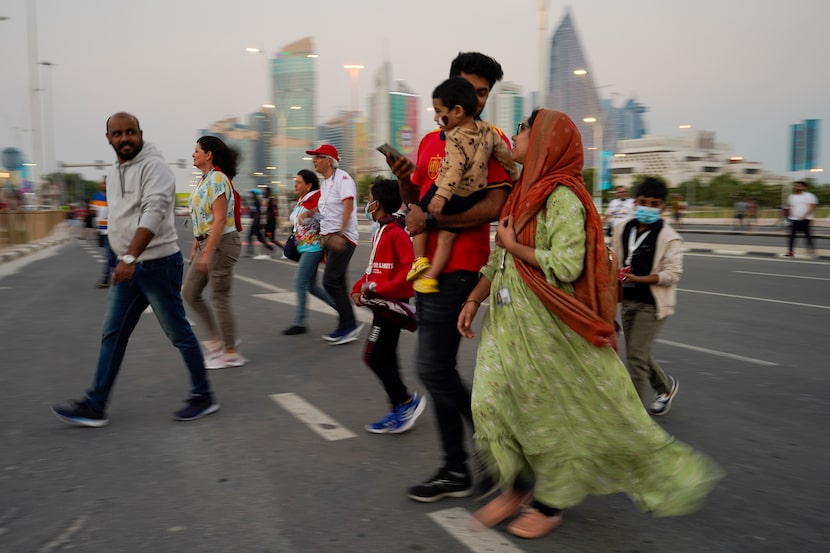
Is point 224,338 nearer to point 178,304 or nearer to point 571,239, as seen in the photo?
point 178,304

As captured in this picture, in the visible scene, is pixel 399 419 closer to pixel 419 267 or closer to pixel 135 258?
pixel 419 267

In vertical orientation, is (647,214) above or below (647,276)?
above

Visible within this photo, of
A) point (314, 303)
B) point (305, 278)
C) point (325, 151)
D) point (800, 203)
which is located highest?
point (325, 151)

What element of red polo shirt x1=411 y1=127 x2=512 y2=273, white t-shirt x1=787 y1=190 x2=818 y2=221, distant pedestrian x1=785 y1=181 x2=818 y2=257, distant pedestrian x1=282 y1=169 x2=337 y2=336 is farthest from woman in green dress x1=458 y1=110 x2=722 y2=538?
A: white t-shirt x1=787 y1=190 x2=818 y2=221

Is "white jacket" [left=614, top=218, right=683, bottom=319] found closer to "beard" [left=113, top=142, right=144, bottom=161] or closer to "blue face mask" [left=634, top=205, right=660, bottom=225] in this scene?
"blue face mask" [left=634, top=205, right=660, bottom=225]

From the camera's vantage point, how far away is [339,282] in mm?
6871

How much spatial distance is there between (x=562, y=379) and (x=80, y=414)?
3.03 m

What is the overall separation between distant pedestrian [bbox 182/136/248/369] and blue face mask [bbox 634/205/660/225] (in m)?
3.13

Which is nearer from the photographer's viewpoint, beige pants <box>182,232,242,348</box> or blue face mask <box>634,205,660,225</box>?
blue face mask <box>634,205,660,225</box>

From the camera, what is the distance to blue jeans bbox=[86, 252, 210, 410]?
4.30 m

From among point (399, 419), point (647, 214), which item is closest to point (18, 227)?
point (399, 419)

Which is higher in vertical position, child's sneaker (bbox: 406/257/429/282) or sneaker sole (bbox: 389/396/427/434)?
child's sneaker (bbox: 406/257/429/282)

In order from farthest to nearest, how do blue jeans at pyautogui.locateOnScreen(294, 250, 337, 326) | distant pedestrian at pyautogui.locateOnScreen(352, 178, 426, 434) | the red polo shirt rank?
1. blue jeans at pyautogui.locateOnScreen(294, 250, 337, 326)
2. distant pedestrian at pyautogui.locateOnScreen(352, 178, 426, 434)
3. the red polo shirt

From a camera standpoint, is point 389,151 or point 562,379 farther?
point 389,151
